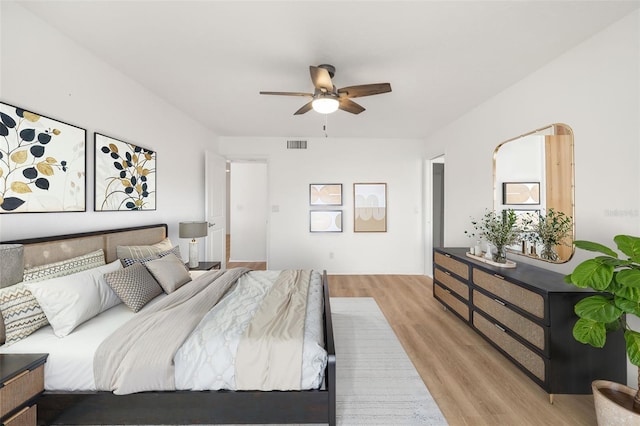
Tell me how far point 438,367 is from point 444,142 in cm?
348

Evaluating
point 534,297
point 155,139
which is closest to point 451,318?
point 534,297

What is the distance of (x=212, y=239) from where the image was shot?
4672 millimetres

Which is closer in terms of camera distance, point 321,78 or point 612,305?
point 612,305

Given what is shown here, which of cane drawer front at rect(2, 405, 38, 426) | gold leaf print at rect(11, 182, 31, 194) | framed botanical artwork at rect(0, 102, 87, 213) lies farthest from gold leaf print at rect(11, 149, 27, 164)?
cane drawer front at rect(2, 405, 38, 426)

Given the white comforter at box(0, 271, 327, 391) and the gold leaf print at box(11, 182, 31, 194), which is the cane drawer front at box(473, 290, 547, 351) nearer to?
the white comforter at box(0, 271, 327, 391)

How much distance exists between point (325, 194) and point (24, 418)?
14.6 ft

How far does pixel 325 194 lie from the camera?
529 centimetres

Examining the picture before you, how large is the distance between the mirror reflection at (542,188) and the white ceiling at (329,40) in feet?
2.31

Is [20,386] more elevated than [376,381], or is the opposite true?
[20,386]

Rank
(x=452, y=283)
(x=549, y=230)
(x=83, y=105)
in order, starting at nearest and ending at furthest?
(x=83, y=105) → (x=549, y=230) → (x=452, y=283)

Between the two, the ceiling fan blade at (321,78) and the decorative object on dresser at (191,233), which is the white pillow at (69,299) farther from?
the ceiling fan blade at (321,78)

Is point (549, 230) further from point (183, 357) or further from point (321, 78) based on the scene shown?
point (183, 357)

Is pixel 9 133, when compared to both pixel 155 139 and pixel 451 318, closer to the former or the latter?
pixel 155 139

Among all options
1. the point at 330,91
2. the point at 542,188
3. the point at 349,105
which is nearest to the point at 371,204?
the point at 349,105
